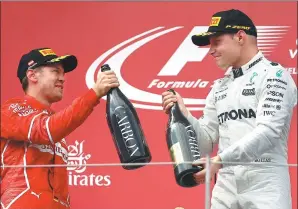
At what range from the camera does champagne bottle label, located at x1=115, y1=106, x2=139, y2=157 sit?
2.71m

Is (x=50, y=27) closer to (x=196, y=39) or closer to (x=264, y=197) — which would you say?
(x=196, y=39)

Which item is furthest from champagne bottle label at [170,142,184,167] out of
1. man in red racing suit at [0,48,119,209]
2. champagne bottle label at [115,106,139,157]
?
man in red racing suit at [0,48,119,209]

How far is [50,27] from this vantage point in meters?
4.01

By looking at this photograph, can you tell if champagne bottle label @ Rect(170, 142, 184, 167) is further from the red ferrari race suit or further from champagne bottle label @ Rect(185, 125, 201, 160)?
the red ferrari race suit

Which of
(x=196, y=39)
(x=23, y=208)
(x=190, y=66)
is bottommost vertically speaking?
(x=23, y=208)

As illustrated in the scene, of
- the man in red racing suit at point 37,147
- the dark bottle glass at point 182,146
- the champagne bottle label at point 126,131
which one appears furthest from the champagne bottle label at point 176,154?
the man in red racing suit at point 37,147

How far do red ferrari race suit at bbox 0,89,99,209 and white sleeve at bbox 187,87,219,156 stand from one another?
33cm

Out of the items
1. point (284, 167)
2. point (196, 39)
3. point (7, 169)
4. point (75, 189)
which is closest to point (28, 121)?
point (7, 169)

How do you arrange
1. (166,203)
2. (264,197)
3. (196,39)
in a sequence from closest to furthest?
(264,197)
(196,39)
(166,203)

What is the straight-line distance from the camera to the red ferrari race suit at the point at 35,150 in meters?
2.74

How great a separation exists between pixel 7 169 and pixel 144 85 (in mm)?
1211

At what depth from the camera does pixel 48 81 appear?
2949 mm

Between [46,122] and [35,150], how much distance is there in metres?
0.11

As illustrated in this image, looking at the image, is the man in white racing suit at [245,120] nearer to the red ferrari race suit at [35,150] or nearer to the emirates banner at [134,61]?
the red ferrari race suit at [35,150]
